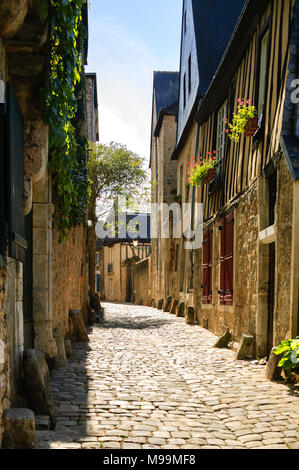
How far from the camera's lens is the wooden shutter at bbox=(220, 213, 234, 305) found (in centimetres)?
832

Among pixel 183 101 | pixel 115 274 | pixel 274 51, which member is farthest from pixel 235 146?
pixel 115 274

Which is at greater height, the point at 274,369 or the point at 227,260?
the point at 227,260

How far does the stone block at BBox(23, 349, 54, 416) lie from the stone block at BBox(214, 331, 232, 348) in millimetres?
4588

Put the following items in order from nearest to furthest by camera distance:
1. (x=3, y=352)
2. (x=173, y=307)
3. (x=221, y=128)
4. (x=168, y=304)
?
(x=3, y=352)
(x=221, y=128)
(x=173, y=307)
(x=168, y=304)

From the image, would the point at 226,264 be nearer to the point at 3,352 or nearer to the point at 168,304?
the point at 3,352

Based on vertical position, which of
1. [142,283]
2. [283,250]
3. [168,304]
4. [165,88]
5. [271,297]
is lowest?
[142,283]

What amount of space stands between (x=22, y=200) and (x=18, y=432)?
165cm

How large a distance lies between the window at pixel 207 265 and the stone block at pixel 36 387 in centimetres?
661

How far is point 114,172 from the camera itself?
16.1m

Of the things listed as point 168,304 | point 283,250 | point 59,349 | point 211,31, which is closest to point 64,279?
point 59,349

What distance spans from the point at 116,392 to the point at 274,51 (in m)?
4.55

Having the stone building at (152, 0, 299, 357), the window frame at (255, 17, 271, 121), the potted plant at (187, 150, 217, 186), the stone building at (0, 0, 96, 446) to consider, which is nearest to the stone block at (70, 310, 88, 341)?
the stone building at (0, 0, 96, 446)

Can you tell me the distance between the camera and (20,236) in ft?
12.0

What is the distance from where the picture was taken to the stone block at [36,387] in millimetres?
3822
